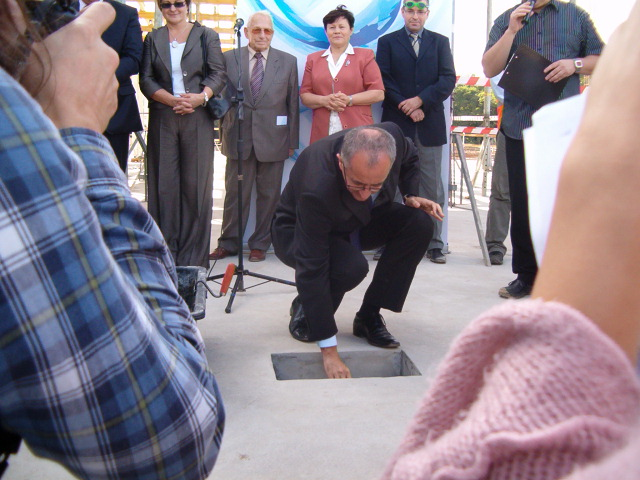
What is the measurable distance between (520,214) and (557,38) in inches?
41.8

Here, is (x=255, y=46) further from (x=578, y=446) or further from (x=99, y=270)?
(x=578, y=446)

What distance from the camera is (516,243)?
3.95 meters

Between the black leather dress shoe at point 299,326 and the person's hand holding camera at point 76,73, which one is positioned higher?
the person's hand holding camera at point 76,73

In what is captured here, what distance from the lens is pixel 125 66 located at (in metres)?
4.05

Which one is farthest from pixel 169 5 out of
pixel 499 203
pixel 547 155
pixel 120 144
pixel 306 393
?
pixel 547 155

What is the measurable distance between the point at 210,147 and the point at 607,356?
434 centimetres

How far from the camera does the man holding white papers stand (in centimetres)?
376

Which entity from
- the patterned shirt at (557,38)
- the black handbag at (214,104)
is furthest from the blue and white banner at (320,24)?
the patterned shirt at (557,38)

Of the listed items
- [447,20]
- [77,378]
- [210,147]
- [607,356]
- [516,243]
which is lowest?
[516,243]

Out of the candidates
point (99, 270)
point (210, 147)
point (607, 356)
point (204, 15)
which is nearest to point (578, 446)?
point (607, 356)

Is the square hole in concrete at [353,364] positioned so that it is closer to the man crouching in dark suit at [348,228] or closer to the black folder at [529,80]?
the man crouching in dark suit at [348,228]

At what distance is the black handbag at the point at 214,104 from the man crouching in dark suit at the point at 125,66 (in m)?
0.44

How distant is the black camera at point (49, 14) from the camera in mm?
752

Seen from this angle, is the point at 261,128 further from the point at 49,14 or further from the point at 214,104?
the point at 49,14
